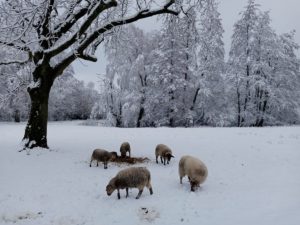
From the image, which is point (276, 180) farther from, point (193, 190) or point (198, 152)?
point (198, 152)

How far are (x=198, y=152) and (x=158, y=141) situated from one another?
3.68 metres

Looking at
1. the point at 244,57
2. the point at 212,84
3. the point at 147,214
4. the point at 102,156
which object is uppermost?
the point at 244,57

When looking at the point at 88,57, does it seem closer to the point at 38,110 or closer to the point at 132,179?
the point at 38,110

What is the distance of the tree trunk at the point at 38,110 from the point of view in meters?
15.0

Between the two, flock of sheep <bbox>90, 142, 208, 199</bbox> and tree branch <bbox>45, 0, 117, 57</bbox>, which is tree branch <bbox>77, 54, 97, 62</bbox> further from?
flock of sheep <bbox>90, 142, 208, 199</bbox>

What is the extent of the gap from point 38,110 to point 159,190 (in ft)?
24.2

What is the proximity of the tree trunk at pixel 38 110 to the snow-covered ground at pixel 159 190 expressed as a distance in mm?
730

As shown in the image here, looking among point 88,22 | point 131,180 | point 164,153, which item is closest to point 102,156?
point 164,153

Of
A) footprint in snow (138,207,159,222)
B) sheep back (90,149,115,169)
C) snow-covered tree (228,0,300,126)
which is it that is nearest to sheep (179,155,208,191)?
footprint in snow (138,207,159,222)

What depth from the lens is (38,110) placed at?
49.5 ft

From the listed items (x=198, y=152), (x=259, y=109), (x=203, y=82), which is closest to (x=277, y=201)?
(x=198, y=152)

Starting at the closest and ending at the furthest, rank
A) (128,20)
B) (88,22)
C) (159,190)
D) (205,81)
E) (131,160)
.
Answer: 1. (159,190)
2. (88,22)
3. (131,160)
4. (128,20)
5. (205,81)

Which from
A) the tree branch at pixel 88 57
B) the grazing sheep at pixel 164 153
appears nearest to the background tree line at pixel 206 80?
the tree branch at pixel 88 57

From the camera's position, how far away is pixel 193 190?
400 inches
